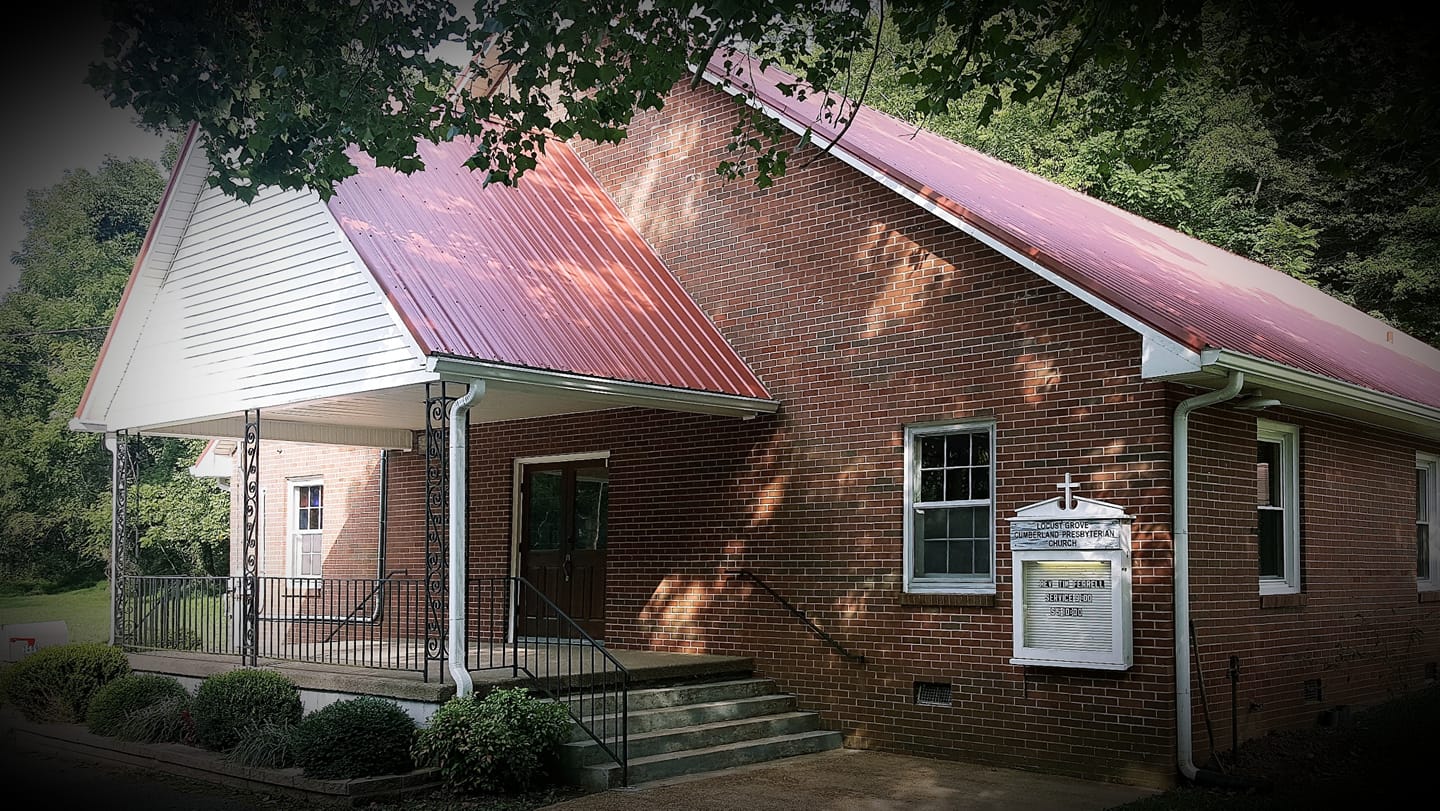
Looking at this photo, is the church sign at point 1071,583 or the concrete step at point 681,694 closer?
the church sign at point 1071,583

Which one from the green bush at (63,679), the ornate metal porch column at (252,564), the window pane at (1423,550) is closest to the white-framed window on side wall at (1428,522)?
the window pane at (1423,550)

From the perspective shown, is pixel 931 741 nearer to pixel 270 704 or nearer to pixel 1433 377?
pixel 270 704

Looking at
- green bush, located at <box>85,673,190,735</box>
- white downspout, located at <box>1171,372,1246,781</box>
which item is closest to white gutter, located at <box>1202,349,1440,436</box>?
white downspout, located at <box>1171,372,1246,781</box>

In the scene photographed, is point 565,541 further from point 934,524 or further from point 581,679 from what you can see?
point 934,524

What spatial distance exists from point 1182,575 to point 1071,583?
94 cm

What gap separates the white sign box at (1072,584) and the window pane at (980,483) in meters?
0.62

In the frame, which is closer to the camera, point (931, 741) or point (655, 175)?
point (931, 741)

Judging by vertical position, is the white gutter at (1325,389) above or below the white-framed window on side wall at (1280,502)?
above

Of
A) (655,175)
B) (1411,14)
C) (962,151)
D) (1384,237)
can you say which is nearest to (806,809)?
(1411,14)

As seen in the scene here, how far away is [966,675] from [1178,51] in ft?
19.5

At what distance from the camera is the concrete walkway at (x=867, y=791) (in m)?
9.79

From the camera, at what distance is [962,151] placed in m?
20.2

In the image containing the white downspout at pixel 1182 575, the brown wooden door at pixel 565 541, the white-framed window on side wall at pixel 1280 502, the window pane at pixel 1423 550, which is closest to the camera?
the white downspout at pixel 1182 575

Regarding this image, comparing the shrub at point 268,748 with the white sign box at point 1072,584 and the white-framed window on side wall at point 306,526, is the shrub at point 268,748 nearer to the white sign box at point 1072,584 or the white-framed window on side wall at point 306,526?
the white sign box at point 1072,584
